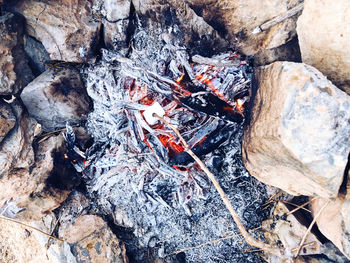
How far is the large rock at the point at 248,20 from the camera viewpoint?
2457 millimetres

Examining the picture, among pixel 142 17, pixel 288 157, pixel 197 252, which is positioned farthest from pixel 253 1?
pixel 197 252

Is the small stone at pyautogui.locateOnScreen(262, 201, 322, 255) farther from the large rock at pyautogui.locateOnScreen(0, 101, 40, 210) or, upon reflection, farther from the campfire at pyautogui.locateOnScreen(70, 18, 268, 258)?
the large rock at pyautogui.locateOnScreen(0, 101, 40, 210)

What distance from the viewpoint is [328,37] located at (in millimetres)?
2033

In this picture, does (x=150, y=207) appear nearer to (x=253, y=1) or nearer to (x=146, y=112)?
(x=146, y=112)

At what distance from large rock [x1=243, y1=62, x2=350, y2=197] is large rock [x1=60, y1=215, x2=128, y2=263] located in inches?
79.6

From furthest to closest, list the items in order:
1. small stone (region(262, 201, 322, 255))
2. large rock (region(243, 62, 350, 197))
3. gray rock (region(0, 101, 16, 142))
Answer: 1. small stone (region(262, 201, 322, 255))
2. gray rock (region(0, 101, 16, 142))
3. large rock (region(243, 62, 350, 197))

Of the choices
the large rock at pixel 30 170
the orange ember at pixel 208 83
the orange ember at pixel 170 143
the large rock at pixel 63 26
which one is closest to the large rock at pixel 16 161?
the large rock at pixel 30 170

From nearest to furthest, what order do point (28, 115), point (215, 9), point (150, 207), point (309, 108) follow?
point (309, 108)
point (215, 9)
point (28, 115)
point (150, 207)

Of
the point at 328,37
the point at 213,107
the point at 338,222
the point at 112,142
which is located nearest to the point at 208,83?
the point at 213,107

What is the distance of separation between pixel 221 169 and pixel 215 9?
1765mm

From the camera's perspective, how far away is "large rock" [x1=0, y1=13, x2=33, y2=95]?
8.29 feet

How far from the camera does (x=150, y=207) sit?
121 inches

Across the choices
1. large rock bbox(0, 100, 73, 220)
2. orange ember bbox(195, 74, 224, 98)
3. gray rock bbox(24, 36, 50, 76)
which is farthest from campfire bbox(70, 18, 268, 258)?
gray rock bbox(24, 36, 50, 76)

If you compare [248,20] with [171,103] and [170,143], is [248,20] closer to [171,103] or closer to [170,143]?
[171,103]
